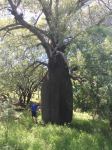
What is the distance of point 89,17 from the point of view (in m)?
20.4

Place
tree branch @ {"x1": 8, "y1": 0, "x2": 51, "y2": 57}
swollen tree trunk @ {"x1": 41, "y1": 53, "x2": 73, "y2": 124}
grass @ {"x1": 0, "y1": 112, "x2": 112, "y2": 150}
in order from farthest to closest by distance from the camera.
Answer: swollen tree trunk @ {"x1": 41, "y1": 53, "x2": 73, "y2": 124}, tree branch @ {"x1": 8, "y1": 0, "x2": 51, "y2": 57}, grass @ {"x1": 0, "y1": 112, "x2": 112, "y2": 150}

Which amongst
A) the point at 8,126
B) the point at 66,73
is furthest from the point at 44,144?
the point at 66,73

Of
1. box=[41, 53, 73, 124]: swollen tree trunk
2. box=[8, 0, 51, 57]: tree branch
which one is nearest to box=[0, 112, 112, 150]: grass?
box=[41, 53, 73, 124]: swollen tree trunk

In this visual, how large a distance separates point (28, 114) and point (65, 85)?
3.98 m

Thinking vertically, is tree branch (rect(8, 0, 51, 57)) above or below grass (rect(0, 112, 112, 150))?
above

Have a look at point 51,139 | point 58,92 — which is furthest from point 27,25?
point 51,139

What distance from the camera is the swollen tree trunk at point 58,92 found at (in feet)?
66.9

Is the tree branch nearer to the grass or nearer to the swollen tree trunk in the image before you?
the swollen tree trunk

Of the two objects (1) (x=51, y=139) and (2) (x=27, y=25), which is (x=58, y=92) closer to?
(2) (x=27, y=25)

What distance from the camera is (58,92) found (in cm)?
2041

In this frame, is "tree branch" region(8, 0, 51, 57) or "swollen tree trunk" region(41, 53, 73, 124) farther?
"swollen tree trunk" region(41, 53, 73, 124)

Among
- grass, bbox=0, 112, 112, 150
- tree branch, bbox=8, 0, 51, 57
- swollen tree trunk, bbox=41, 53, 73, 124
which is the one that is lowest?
grass, bbox=0, 112, 112, 150

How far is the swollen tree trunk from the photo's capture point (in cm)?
2039

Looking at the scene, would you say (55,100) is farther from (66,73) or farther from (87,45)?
(87,45)
